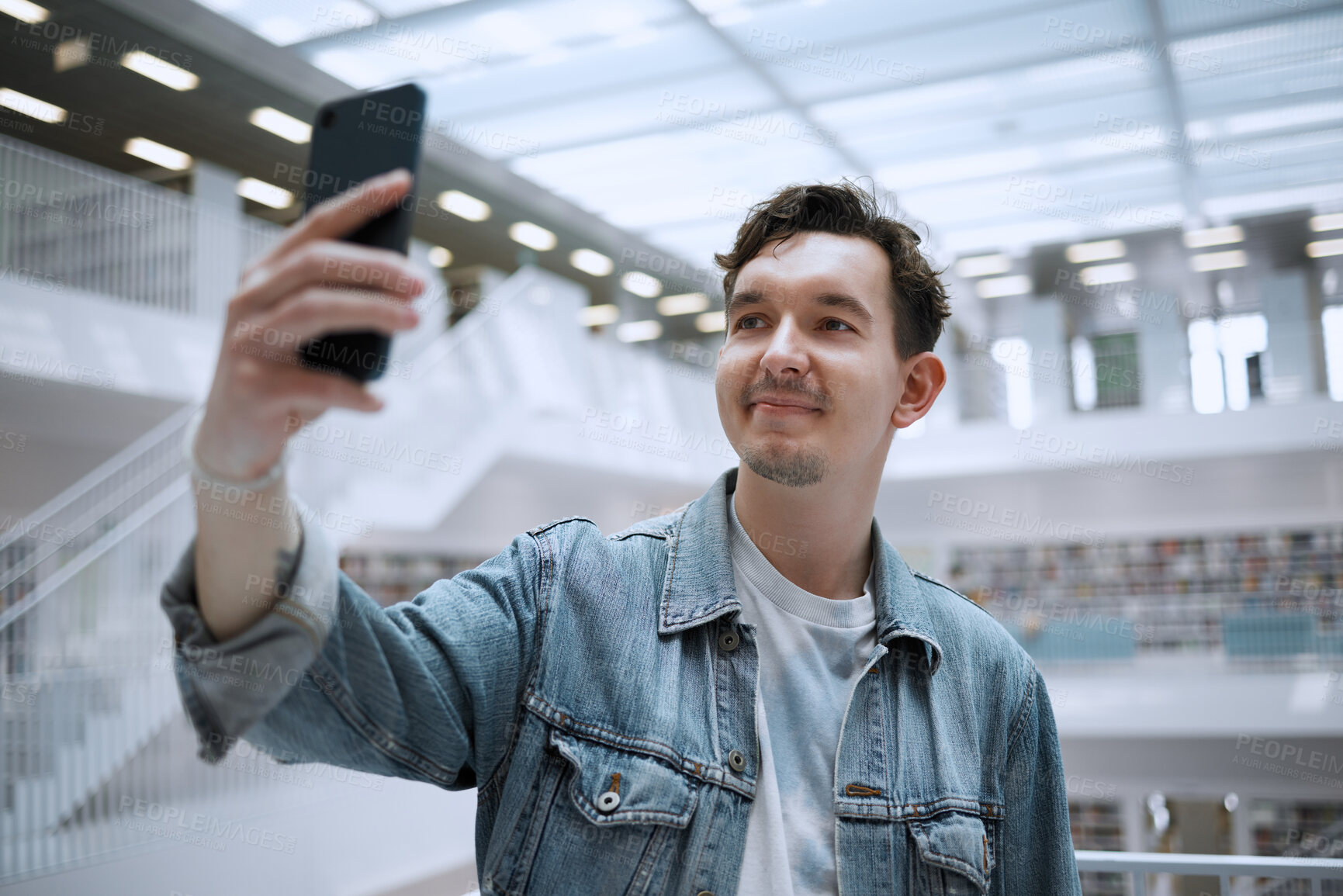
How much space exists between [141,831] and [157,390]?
3479mm

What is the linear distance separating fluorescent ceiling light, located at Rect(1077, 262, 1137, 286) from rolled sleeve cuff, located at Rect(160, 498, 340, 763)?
47.8 ft

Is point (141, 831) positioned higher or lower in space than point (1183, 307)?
lower

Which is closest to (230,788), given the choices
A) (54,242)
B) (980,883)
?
(54,242)

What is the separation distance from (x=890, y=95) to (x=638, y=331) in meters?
8.68

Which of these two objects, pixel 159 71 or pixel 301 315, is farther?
pixel 159 71

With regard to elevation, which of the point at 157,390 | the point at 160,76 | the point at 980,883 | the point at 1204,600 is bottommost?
the point at 1204,600

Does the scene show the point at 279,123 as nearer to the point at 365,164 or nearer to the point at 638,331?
the point at 638,331

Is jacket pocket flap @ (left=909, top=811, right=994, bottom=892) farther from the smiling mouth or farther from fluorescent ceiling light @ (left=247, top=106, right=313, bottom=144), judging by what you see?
fluorescent ceiling light @ (left=247, top=106, right=313, bottom=144)

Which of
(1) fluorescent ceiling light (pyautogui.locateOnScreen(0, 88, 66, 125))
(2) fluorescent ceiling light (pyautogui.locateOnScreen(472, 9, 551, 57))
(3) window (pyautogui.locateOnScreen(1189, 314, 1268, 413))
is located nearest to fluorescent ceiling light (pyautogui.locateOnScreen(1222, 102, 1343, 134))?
(3) window (pyautogui.locateOnScreen(1189, 314, 1268, 413))

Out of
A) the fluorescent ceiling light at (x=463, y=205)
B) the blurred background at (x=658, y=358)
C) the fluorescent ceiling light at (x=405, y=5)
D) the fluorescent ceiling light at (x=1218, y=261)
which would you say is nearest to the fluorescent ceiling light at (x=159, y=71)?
the blurred background at (x=658, y=358)

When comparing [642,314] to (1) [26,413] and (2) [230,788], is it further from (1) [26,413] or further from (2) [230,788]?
(2) [230,788]

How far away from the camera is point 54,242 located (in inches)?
259

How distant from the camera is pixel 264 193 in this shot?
1095 centimetres

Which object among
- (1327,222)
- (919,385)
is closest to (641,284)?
(1327,222)
